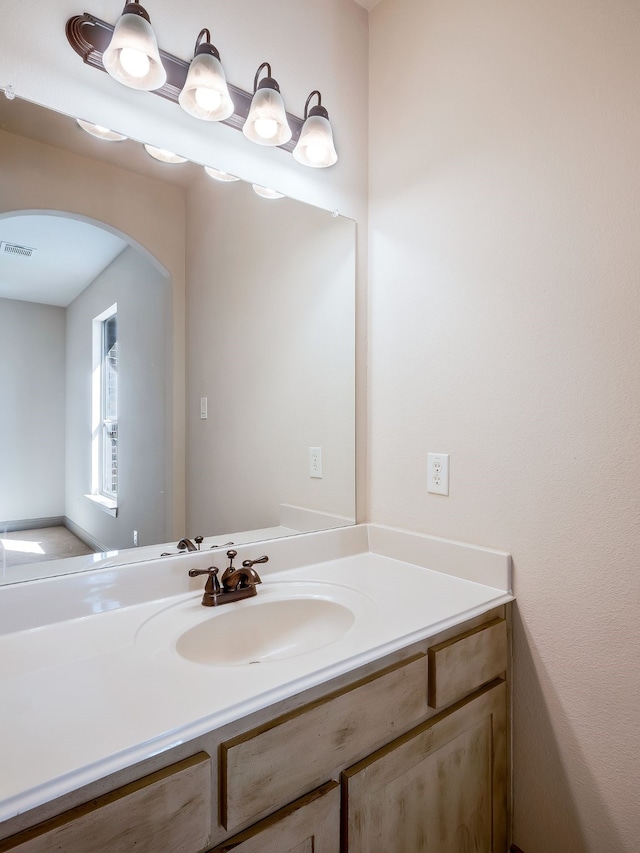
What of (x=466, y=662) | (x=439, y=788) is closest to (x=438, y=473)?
(x=466, y=662)

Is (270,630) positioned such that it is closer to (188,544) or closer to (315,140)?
(188,544)

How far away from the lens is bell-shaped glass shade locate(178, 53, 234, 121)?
1.16m

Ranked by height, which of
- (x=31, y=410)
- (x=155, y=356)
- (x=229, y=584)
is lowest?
(x=229, y=584)

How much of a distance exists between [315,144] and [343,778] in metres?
1.53

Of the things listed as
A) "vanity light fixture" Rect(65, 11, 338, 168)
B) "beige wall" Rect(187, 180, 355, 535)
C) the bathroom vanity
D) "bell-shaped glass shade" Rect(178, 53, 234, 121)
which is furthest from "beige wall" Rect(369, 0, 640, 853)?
"bell-shaped glass shade" Rect(178, 53, 234, 121)

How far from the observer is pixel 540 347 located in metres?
1.17

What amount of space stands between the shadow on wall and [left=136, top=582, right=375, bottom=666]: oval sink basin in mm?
441

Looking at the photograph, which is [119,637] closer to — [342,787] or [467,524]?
[342,787]

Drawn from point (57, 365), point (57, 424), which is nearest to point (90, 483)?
point (57, 424)

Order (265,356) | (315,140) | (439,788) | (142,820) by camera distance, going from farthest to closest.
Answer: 1. (265,356)
2. (315,140)
3. (439,788)
4. (142,820)

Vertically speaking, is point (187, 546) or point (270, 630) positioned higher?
point (187, 546)

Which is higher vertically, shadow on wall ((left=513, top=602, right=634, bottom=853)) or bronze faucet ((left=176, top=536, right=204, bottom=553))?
bronze faucet ((left=176, top=536, right=204, bottom=553))

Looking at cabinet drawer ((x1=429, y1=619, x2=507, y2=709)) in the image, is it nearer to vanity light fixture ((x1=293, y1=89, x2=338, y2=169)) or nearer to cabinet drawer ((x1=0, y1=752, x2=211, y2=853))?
cabinet drawer ((x1=0, y1=752, x2=211, y2=853))

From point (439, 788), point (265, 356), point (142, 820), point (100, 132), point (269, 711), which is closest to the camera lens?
point (142, 820)
